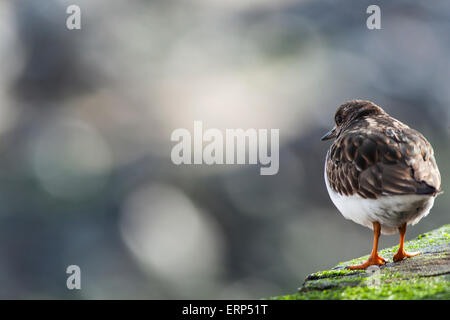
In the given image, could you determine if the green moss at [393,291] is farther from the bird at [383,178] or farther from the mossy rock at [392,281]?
the bird at [383,178]

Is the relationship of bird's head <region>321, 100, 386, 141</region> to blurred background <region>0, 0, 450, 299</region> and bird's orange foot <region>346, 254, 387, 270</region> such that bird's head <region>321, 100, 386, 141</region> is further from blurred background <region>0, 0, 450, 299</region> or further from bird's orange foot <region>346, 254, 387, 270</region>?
blurred background <region>0, 0, 450, 299</region>

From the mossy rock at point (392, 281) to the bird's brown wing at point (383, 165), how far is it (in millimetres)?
839

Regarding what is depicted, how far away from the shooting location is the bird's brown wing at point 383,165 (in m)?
5.84

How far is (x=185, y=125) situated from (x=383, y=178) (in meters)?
13.1

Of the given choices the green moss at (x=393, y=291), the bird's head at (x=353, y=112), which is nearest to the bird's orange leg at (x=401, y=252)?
the green moss at (x=393, y=291)

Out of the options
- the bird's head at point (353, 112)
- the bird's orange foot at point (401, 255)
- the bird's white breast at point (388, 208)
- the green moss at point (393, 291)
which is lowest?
the green moss at point (393, 291)

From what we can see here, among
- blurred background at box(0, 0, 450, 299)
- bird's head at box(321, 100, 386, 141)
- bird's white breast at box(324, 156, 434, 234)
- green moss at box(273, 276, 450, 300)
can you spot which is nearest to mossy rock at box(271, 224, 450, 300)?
green moss at box(273, 276, 450, 300)

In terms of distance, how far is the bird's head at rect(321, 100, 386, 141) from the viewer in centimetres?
789

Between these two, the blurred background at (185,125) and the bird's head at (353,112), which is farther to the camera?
the blurred background at (185,125)

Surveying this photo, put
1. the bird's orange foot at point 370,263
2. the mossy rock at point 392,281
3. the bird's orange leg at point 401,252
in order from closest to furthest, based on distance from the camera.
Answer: the mossy rock at point 392,281 → the bird's orange foot at point 370,263 → the bird's orange leg at point 401,252

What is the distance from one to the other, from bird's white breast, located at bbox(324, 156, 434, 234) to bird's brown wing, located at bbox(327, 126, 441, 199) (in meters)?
0.09

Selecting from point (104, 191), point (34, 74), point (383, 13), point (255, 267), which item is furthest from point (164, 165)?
point (383, 13)

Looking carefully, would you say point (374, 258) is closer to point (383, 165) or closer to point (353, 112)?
point (383, 165)

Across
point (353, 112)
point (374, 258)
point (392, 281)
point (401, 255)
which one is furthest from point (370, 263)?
point (353, 112)
